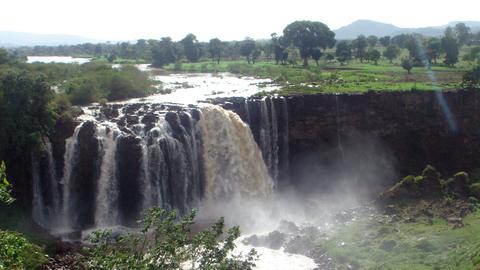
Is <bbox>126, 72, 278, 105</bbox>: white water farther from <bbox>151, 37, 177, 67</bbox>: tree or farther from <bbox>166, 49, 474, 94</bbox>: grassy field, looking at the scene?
<bbox>151, 37, 177, 67</bbox>: tree

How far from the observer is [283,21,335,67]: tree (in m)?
68.3

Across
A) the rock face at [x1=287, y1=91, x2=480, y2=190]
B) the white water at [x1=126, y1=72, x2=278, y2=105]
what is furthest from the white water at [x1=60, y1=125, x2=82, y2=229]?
the rock face at [x1=287, y1=91, x2=480, y2=190]

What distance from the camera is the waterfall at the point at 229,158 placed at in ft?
95.3

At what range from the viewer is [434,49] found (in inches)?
2506

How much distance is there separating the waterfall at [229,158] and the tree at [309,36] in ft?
129

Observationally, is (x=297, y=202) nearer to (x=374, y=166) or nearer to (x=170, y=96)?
(x=374, y=166)

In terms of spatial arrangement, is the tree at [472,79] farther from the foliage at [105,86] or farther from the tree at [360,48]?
the tree at [360,48]

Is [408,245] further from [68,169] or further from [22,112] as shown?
[22,112]

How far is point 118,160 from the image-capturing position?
25922mm

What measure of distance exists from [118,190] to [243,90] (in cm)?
1661

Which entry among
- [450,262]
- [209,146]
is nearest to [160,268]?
[450,262]

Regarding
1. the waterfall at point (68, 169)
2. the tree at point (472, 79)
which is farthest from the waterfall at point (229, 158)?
the tree at point (472, 79)

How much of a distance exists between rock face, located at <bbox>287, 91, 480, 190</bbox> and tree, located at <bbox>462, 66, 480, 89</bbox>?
160cm

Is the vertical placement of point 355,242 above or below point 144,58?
below
